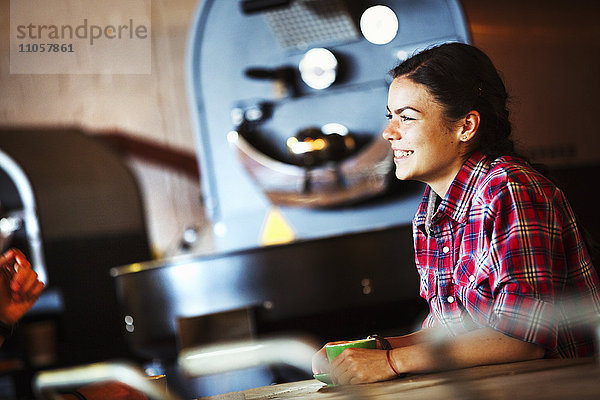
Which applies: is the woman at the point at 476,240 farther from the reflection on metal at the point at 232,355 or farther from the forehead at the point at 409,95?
the reflection on metal at the point at 232,355

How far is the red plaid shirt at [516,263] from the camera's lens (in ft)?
3.24

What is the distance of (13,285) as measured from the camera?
1.16 m

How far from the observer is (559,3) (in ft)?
8.25

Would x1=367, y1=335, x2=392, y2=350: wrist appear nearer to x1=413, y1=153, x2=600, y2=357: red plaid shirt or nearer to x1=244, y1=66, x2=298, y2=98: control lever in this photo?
x1=413, y1=153, x2=600, y2=357: red plaid shirt

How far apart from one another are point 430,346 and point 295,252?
1035 millimetres

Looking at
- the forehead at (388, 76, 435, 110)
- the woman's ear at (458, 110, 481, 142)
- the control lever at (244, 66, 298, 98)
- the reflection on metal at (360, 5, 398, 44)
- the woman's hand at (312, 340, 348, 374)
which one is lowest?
the woman's hand at (312, 340, 348, 374)

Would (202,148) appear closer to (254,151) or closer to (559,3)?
(254,151)

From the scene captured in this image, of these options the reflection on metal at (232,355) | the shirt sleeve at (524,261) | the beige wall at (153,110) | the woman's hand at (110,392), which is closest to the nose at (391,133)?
the shirt sleeve at (524,261)

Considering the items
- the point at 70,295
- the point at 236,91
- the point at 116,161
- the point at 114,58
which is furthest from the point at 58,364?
the point at 114,58

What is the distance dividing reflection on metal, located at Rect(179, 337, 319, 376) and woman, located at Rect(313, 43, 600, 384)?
908 mm

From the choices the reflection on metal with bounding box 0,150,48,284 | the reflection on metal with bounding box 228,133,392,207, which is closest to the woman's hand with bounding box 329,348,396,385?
the reflection on metal with bounding box 228,133,392,207

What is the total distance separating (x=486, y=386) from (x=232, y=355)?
136 cm

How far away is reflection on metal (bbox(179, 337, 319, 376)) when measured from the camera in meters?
2.05

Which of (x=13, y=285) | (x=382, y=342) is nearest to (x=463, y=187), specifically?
(x=382, y=342)
